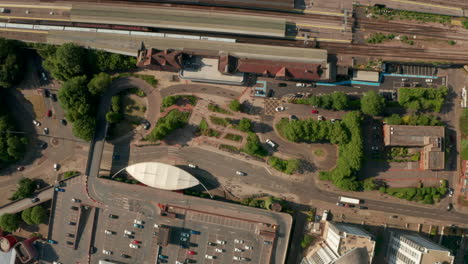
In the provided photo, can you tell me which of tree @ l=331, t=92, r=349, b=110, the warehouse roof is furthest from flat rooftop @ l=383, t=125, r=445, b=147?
the warehouse roof

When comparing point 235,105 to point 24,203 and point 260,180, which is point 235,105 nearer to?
point 260,180

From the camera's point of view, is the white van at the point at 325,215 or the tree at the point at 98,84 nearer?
the tree at the point at 98,84

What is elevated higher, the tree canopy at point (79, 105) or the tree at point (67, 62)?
the tree at point (67, 62)

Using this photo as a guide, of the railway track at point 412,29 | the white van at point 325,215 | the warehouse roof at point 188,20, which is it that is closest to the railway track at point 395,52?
the railway track at point 412,29

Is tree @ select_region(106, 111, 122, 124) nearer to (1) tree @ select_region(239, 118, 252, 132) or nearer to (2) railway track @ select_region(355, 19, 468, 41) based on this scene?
(1) tree @ select_region(239, 118, 252, 132)

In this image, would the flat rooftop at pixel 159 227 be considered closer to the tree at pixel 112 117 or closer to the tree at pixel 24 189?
the tree at pixel 24 189

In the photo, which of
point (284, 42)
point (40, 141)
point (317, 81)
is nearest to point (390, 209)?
point (317, 81)

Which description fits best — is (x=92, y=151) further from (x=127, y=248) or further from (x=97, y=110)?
(x=127, y=248)
